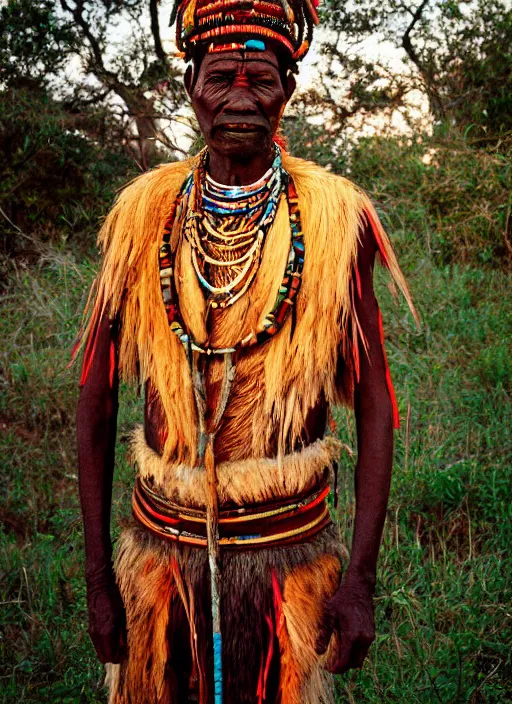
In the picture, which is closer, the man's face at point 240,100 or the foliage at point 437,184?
the man's face at point 240,100

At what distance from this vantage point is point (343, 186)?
1.71 meters

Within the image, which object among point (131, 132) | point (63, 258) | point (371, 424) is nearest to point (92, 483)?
point (371, 424)

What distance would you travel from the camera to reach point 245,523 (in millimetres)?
1649

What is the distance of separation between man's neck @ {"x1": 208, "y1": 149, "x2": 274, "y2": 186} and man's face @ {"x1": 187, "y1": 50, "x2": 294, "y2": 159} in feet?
0.08

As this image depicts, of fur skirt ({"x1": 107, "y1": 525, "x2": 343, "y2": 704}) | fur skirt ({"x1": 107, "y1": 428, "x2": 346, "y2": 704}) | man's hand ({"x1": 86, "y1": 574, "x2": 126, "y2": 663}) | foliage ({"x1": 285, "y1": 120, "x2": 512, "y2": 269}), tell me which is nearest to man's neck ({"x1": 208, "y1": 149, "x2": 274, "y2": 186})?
fur skirt ({"x1": 107, "y1": 428, "x2": 346, "y2": 704})

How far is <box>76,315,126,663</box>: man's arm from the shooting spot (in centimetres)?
173

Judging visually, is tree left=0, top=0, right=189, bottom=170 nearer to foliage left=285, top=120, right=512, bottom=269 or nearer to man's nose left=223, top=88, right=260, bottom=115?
foliage left=285, top=120, right=512, bottom=269

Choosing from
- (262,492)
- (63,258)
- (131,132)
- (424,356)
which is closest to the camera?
(262,492)

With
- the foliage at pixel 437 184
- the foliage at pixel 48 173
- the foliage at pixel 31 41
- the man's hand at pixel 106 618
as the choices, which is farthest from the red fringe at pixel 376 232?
the foliage at pixel 31 41

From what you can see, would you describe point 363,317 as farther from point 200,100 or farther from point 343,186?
point 200,100

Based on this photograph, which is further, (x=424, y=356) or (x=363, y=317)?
(x=424, y=356)

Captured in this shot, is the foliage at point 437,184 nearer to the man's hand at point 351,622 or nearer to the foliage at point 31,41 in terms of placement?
the foliage at point 31,41

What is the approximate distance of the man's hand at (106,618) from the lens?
5.54 ft

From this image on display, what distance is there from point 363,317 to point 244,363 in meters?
0.29
